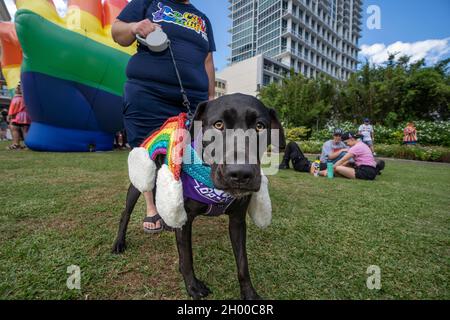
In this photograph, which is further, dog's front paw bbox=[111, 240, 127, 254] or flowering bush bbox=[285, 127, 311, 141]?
flowering bush bbox=[285, 127, 311, 141]

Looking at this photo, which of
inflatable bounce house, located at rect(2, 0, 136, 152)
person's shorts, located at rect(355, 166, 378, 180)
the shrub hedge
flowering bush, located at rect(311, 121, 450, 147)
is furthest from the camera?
flowering bush, located at rect(311, 121, 450, 147)

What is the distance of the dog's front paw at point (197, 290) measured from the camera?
1.44 m

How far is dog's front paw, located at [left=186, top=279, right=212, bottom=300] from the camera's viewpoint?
1.44 meters

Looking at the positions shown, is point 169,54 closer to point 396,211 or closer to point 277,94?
point 396,211

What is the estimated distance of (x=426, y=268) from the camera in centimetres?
183

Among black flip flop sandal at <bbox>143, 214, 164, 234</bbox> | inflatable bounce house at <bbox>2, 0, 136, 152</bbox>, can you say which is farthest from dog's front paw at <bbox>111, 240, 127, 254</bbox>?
inflatable bounce house at <bbox>2, 0, 136, 152</bbox>

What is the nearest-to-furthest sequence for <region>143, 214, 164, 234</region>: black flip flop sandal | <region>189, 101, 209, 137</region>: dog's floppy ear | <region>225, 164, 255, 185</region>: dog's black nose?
<region>225, 164, 255, 185</region>: dog's black nose
<region>189, 101, 209, 137</region>: dog's floppy ear
<region>143, 214, 164, 234</region>: black flip flop sandal

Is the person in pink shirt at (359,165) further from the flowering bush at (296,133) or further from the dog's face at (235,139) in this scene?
the flowering bush at (296,133)

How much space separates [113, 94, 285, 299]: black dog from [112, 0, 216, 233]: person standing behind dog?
697 millimetres

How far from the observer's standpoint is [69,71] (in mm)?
7566

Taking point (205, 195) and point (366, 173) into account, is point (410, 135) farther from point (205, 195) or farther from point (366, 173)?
point (205, 195)

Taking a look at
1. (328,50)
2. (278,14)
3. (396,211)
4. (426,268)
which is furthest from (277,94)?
(328,50)

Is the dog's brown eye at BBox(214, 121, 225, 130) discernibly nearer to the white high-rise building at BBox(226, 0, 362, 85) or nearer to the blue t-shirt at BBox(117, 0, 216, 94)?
the blue t-shirt at BBox(117, 0, 216, 94)
